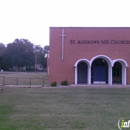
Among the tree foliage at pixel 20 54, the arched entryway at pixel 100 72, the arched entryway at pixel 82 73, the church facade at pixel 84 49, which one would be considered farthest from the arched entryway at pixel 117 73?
the tree foliage at pixel 20 54

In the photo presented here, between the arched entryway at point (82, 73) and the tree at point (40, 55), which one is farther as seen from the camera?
the tree at point (40, 55)

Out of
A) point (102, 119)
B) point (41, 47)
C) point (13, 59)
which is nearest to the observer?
point (102, 119)

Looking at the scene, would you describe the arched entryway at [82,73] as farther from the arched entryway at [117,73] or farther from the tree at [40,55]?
the tree at [40,55]

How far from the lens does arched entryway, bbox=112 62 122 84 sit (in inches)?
1277

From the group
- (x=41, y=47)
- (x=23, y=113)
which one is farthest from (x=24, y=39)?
(x=23, y=113)

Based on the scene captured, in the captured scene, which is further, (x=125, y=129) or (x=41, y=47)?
(x=41, y=47)

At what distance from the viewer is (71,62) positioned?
31.5m

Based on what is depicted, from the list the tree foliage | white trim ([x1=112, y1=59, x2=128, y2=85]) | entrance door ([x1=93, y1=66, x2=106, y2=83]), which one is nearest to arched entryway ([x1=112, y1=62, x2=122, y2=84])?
white trim ([x1=112, y1=59, x2=128, y2=85])

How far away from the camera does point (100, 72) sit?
32.5 meters

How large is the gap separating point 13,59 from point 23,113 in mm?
76391

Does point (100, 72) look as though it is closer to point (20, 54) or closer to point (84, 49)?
point (84, 49)

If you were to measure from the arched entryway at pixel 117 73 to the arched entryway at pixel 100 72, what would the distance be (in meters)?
0.99

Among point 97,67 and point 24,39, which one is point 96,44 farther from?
point 24,39

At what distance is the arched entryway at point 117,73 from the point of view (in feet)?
106
